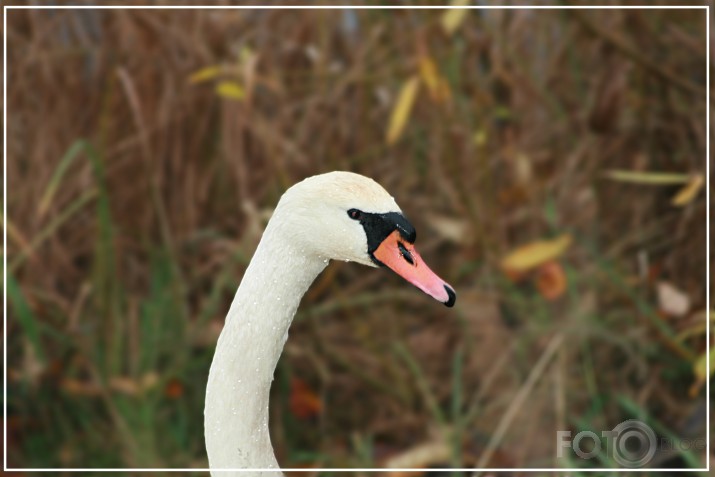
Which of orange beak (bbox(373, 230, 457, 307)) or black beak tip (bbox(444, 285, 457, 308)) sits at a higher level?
orange beak (bbox(373, 230, 457, 307))

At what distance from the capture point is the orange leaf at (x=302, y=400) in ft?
5.62

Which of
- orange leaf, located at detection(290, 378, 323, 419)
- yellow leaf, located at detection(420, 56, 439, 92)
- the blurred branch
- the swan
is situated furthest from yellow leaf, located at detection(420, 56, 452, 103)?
the swan

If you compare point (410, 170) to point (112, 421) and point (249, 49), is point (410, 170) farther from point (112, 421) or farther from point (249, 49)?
point (112, 421)

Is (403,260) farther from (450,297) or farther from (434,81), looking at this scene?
(434,81)

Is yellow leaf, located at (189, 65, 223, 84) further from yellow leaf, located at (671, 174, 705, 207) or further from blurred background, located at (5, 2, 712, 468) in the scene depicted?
yellow leaf, located at (671, 174, 705, 207)

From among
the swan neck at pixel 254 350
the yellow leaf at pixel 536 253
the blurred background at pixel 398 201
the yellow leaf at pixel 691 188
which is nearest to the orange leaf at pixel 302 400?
the blurred background at pixel 398 201

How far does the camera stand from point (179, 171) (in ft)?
5.57

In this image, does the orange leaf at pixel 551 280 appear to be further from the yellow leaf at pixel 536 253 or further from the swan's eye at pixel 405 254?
the swan's eye at pixel 405 254

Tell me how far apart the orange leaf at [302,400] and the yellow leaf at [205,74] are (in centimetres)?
53

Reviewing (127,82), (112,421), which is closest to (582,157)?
(127,82)

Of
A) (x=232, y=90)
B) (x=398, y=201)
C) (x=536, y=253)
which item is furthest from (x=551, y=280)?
(x=232, y=90)

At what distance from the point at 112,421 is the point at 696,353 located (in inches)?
37.5

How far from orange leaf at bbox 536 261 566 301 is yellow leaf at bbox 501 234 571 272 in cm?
5

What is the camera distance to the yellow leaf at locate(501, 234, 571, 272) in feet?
5.25
